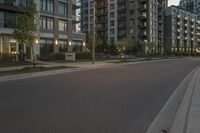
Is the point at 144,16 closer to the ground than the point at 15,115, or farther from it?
farther from it

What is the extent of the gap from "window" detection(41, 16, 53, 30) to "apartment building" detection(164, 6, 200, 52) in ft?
253

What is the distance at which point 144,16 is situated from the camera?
10919cm

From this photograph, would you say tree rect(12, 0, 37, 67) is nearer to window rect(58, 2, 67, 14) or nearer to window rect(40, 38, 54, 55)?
window rect(40, 38, 54, 55)

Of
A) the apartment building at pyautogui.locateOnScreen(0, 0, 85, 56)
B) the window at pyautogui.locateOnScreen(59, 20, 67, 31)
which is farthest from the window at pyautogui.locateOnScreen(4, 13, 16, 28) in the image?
the window at pyautogui.locateOnScreen(59, 20, 67, 31)

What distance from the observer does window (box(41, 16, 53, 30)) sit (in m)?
55.0

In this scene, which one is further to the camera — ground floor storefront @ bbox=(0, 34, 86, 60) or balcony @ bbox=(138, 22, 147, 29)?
balcony @ bbox=(138, 22, 147, 29)

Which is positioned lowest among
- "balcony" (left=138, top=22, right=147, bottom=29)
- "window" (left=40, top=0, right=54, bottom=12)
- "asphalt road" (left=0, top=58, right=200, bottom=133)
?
"asphalt road" (left=0, top=58, right=200, bottom=133)

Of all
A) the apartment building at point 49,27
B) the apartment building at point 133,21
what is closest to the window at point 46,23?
the apartment building at point 49,27

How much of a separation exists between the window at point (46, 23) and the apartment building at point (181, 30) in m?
77.2

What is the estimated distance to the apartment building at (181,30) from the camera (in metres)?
130

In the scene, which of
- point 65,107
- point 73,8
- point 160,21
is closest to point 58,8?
point 73,8

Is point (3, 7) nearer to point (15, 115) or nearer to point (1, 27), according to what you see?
point (1, 27)

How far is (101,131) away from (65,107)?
10.2ft

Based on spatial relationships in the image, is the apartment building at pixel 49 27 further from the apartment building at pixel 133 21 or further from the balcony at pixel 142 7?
the balcony at pixel 142 7
